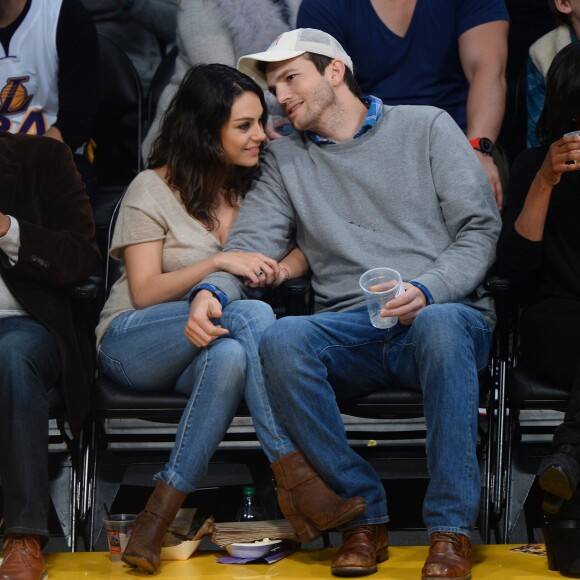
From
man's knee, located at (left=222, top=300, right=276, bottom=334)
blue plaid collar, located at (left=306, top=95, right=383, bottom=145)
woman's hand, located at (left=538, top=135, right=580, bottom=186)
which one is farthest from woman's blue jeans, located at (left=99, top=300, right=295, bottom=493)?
woman's hand, located at (left=538, top=135, right=580, bottom=186)

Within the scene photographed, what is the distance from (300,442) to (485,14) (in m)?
1.76

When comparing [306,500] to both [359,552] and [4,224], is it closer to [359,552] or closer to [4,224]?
[359,552]

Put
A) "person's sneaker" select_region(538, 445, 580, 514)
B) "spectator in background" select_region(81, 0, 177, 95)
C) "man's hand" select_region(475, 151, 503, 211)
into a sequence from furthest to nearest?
"spectator in background" select_region(81, 0, 177, 95) → "man's hand" select_region(475, 151, 503, 211) → "person's sneaker" select_region(538, 445, 580, 514)

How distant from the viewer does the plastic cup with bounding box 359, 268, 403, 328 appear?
2.99 m

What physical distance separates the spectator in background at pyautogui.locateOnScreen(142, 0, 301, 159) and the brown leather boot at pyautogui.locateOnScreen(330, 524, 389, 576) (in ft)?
5.62

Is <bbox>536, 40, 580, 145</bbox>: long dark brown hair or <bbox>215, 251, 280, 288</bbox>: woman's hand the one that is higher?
<bbox>536, 40, 580, 145</bbox>: long dark brown hair

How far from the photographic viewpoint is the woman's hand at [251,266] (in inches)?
127

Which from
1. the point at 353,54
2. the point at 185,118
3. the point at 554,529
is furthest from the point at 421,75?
the point at 554,529

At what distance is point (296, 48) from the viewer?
3447mm

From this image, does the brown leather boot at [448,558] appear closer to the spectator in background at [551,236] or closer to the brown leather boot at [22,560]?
the spectator in background at [551,236]

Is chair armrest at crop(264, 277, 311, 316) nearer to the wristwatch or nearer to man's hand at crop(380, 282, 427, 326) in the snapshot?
man's hand at crop(380, 282, 427, 326)

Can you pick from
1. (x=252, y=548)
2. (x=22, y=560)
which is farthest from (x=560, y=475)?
(x=22, y=560)

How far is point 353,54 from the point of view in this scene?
3.98 m

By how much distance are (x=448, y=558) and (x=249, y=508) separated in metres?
0.69
